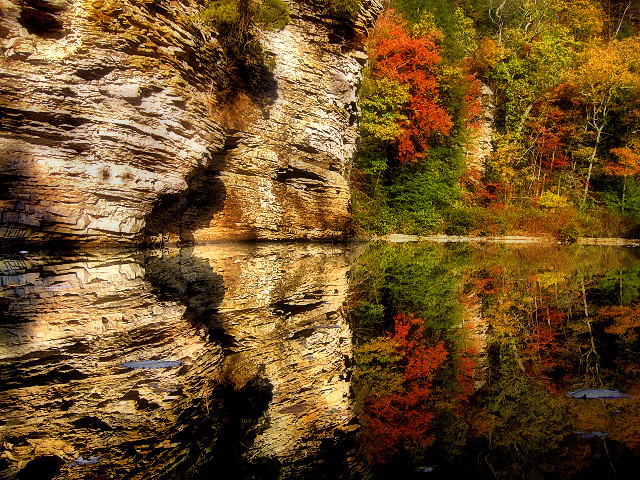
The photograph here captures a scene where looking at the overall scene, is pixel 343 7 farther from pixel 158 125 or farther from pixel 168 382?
pixel 168 382

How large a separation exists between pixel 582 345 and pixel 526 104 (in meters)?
27.8

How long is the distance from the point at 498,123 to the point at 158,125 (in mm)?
24770

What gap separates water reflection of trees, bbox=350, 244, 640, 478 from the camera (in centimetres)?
194

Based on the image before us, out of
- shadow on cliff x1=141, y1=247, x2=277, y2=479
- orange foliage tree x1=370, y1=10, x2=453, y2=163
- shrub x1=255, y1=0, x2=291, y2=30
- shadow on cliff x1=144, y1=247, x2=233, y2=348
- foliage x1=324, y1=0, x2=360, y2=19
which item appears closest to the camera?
shadow on cliff x1=141, y1=247, x2=277, y2=479

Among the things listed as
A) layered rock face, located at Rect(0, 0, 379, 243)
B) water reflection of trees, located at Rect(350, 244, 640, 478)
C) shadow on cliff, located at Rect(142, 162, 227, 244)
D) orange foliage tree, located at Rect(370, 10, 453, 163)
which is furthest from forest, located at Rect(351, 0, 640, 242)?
water reflection of trees, located at Rect(350, 244, 640, 478)

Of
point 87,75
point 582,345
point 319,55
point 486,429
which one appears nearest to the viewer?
point 486,429

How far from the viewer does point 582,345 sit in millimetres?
3801

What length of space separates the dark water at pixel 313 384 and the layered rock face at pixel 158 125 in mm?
4724

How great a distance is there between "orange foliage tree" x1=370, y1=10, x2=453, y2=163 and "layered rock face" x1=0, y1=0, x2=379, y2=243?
4.86 m

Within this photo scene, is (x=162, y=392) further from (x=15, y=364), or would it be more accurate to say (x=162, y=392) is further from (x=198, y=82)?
(x=198, y=82)

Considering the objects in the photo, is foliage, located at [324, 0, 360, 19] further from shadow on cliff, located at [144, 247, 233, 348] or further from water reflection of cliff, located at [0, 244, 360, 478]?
water reflection of cliff, located at [0, 244, 360, 478]

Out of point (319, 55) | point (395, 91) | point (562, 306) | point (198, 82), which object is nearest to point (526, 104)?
point (395, 91)

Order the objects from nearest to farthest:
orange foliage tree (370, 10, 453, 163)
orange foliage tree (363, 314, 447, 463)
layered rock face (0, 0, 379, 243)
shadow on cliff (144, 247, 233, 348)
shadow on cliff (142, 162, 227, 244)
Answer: orange foliage tree (363, 314, 447, 463)
shadow on cliff (144, 247, 233, 348)
layered rock face (0, 0, 379, 243)
shadow on cliff (142, 162, 227, 244)
orange foliage tree (370, 10, 453, 163)

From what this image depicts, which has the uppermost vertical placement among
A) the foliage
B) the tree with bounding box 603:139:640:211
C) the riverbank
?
the foliage
